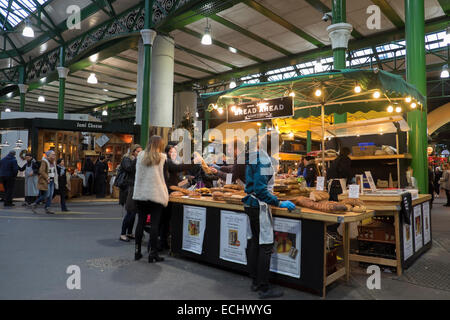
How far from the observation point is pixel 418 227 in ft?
15.3

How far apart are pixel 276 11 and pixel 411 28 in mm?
5497

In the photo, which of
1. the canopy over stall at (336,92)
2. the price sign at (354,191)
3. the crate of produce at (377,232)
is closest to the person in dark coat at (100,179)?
the canopy over stall at (336,92)

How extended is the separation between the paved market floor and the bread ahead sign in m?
2.35

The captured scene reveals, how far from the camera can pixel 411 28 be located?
6.34 metres

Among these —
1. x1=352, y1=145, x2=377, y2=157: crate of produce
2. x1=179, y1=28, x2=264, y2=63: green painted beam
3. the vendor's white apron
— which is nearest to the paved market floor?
the vendor's white apron

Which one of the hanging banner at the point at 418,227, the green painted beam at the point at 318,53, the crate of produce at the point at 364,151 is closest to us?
the hanging banner at the point at 418,227

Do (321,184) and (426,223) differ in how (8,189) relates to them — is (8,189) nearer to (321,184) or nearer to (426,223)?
(321,184)

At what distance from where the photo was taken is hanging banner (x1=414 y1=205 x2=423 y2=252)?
14.8 ft

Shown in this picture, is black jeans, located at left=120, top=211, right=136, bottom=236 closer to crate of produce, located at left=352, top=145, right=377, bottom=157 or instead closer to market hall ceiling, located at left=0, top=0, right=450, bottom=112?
crate of produce, located at left=352, top=145, right=377, bottom=157

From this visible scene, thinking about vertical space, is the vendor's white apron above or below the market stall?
below

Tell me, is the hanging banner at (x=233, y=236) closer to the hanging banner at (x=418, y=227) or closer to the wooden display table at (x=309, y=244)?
the wooden display table at (x=309, y=244)

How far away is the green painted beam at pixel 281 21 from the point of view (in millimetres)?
10091

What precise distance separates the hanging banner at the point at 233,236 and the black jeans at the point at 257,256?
14.5 inches

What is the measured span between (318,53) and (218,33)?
4.58 metres
